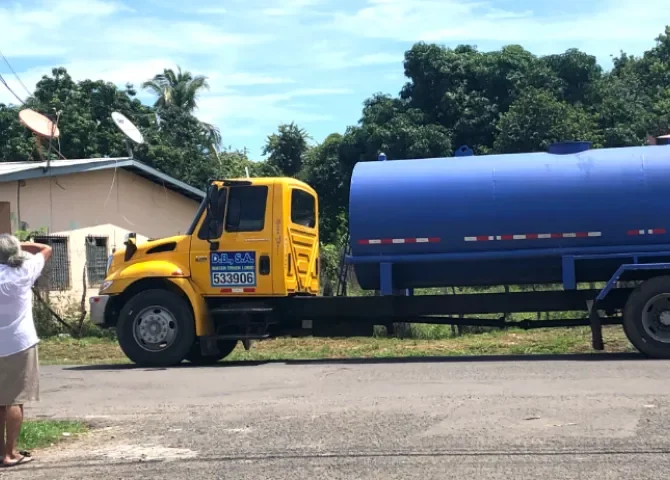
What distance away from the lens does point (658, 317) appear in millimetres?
12227

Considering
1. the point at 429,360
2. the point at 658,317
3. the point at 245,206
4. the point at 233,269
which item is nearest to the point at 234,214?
the point at 245,206

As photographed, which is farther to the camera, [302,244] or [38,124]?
[38,124]

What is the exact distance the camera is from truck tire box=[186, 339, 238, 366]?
546 inches

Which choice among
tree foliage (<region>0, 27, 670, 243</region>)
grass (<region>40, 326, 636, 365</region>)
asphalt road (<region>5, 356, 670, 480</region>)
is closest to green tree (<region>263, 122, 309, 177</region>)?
tree foliage (<region>0, 27, 670, 243</region>)

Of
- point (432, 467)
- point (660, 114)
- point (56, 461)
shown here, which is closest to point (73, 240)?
point (56, 461)

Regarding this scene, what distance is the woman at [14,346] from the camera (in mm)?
6672

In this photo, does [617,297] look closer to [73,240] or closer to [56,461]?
[56,461]

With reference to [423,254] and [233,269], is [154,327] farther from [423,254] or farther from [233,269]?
[423,254]

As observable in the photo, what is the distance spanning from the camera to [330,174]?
3219cm

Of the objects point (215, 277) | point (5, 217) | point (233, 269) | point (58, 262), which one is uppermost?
point (5, 217)

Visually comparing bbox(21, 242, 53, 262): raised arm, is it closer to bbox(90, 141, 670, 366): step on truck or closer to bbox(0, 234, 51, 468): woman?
bbox(0, 234, 51, 468): woman

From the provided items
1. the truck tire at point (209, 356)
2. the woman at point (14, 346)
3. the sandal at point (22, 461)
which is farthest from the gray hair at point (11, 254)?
the truck tire at point (209, 356)

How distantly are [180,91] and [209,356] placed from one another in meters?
35.8

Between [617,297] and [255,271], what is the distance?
16.4 ft
